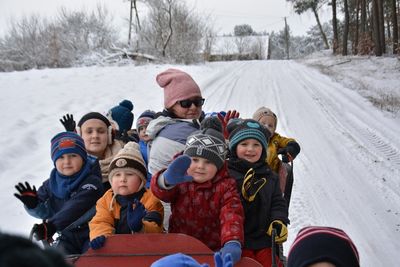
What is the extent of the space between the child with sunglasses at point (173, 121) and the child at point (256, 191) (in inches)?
16.0

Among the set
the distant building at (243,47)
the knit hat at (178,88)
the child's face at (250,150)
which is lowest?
the child's face at (250,150)

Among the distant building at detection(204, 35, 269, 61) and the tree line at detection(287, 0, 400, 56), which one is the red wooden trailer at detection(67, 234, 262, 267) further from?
the distant building at detection(204, 35, 269, 61)

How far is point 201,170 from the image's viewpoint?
2.65 metres

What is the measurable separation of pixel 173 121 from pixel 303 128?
576cm

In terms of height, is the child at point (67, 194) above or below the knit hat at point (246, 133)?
below

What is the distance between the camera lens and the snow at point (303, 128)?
179 inches

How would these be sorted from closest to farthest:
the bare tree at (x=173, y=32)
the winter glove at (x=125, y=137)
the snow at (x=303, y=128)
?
the winter glove at (x=125, y=137) < the snow at (x=303, y=128) < the bare tree at (x=173, y=32)

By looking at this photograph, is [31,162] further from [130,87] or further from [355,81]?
[355,81]

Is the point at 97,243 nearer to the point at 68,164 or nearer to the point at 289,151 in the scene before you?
the point at 68,164

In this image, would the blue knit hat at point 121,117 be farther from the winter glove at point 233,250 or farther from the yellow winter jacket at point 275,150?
the winter glove at point 233,250

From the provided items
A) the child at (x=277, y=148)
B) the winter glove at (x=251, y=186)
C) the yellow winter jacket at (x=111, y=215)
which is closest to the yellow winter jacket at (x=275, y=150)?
the child at (x=277, y=148)

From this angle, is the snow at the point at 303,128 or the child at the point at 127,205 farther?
the snow at the point at 303,128

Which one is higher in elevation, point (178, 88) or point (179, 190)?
point (178, 88)

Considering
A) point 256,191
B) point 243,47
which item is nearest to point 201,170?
point 256,191
